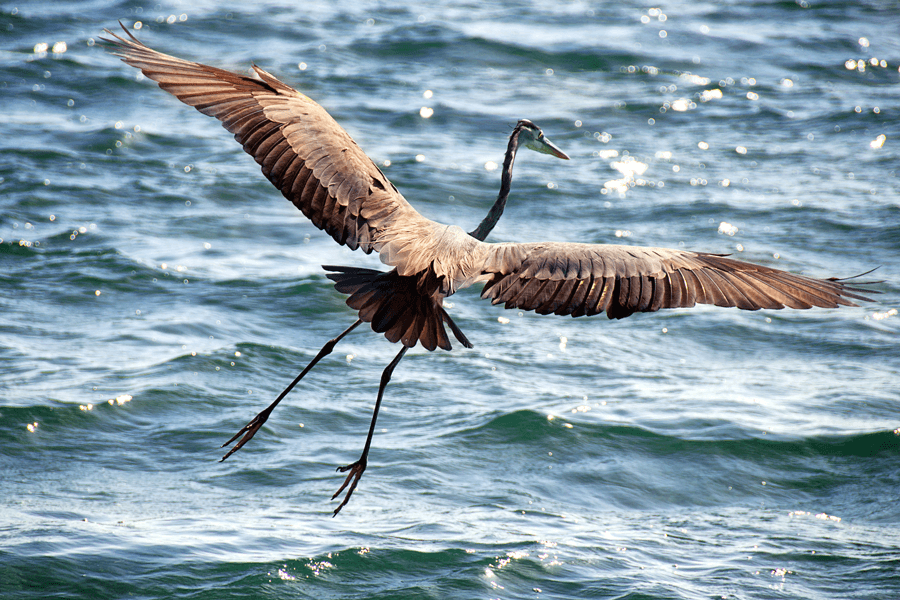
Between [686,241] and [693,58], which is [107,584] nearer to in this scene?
[686,241]

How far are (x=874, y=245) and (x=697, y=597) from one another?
6.08 metres

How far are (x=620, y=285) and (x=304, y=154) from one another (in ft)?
5.87

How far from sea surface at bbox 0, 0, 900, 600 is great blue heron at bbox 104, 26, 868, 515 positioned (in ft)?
5.75

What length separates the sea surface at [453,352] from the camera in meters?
5.73

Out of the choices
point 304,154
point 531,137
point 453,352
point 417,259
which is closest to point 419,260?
point 417,259

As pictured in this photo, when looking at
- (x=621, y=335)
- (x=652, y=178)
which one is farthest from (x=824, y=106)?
(x=621, y=335)

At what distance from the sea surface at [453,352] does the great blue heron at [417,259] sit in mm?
1751

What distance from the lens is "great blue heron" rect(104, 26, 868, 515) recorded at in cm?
463

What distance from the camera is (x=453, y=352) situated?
8.66 m

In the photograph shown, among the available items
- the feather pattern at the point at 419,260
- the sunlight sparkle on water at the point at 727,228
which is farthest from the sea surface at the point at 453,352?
the feather pattern at the point at 419,260

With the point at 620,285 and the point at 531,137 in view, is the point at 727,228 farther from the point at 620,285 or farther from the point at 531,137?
the point at 620,285

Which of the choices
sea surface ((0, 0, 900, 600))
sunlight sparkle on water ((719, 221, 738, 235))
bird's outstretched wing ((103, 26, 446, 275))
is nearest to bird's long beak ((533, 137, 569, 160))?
bird's outstretched wing ((103, 26, 446, 275))

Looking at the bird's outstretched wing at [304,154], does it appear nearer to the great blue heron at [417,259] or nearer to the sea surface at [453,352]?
the great blue heron at [417,259]

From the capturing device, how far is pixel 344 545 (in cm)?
568
